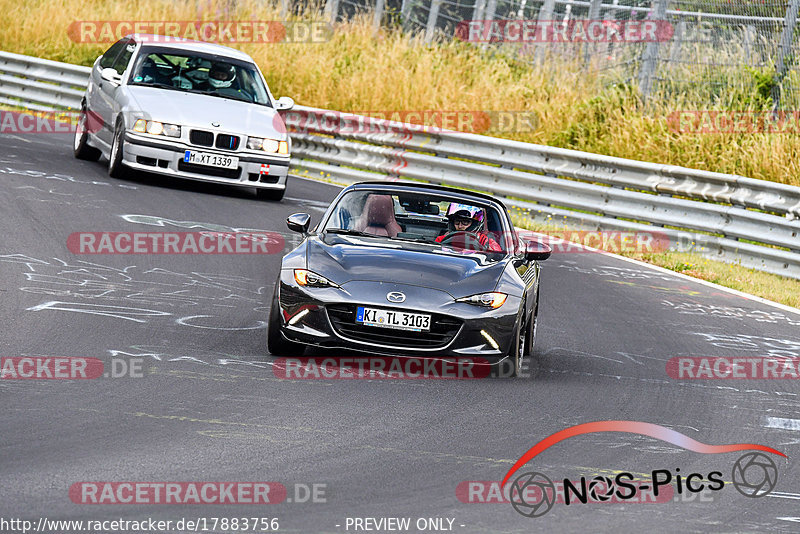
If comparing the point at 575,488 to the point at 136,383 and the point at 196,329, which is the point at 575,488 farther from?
the point at 196,329

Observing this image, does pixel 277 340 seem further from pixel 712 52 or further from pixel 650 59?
pixel 650 59

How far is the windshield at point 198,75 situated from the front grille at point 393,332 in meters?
8.96

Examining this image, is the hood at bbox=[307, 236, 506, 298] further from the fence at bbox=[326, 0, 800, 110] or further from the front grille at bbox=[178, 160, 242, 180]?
the fence at bbox=[326, 0, 800, 110]

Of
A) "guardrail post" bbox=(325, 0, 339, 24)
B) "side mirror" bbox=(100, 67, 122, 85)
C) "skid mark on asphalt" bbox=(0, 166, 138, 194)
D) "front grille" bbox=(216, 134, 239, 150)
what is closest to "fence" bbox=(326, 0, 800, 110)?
"front grille" bbox=(216, 134, 239, 150)

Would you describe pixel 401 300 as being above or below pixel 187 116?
below

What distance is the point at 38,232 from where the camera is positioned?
1260 cm

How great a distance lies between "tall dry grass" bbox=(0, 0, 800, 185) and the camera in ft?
62.6

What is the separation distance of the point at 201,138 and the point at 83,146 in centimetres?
295

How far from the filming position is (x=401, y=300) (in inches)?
330

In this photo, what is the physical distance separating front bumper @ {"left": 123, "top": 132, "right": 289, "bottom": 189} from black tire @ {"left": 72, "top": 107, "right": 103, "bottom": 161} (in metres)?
2.14

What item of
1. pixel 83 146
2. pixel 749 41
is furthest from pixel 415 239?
pixel 749 41

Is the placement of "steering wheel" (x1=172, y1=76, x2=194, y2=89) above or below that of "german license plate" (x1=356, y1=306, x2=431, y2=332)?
above

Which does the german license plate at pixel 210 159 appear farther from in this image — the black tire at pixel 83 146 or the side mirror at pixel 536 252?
the side mirror at pixel 536 252

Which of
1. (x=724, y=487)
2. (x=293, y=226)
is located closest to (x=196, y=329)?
(x=293, y=226)
